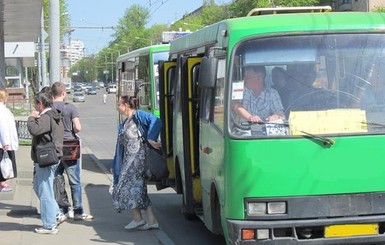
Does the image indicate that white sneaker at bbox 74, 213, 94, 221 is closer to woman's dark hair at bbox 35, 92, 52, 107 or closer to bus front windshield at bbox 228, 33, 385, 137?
woman's dark hair at bbox 35, 92, 52, 107

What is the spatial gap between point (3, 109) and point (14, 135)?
39 centimetres

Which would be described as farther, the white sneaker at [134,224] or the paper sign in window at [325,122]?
the white sneaker at [134,224]

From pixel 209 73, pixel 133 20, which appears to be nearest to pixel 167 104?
pixel 209 73

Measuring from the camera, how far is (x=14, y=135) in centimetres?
1034

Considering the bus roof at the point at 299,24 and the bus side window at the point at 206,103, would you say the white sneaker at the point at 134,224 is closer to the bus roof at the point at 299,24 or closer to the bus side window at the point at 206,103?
the bus side window at the point at 206,103

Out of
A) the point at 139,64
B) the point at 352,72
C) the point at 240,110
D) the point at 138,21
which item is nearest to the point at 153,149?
the point at 240,110

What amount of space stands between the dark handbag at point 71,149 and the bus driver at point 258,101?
3.55 meters

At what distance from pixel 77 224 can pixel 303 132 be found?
4.29m

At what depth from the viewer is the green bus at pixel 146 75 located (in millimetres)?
15188

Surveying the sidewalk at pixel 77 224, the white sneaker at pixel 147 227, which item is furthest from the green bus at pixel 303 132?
the white sneaker at pixel 147 227

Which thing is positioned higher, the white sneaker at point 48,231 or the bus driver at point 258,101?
the bus driver at point 258,101

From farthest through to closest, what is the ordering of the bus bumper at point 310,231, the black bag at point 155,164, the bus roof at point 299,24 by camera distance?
the black bag at point 155,164 < the bus roof at point 299,24 < the bus bumper at point 310,231

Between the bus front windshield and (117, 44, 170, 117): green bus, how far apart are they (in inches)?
317

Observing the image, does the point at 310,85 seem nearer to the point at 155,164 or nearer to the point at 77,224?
the point at 155,164
